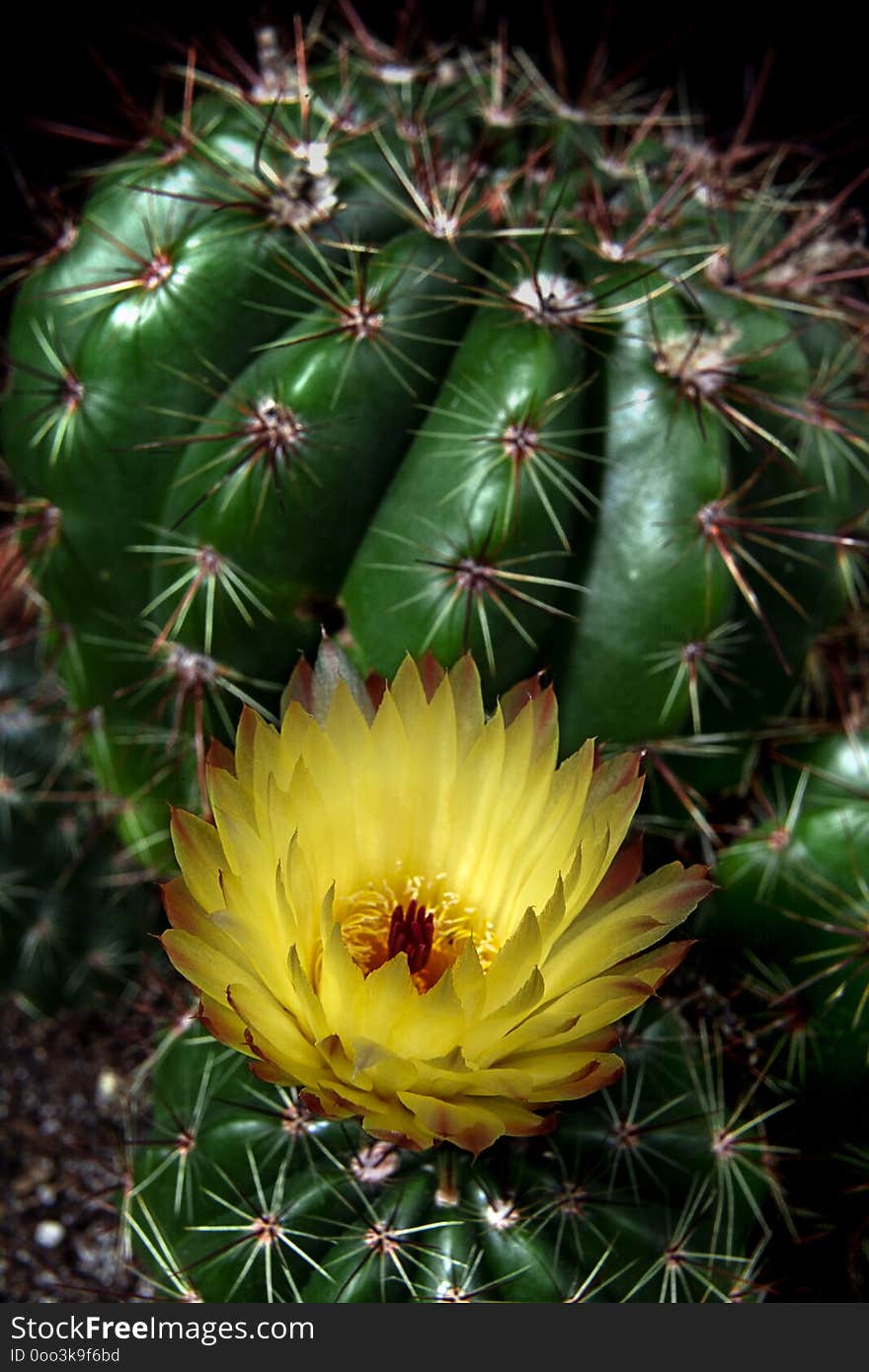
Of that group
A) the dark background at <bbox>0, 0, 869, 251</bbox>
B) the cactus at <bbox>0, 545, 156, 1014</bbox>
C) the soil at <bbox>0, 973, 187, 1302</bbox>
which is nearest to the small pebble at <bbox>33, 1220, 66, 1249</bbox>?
the soil at <bbox>0, 973, 187, 1302</bbox>

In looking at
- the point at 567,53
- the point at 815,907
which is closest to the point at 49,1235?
the point at 815,907

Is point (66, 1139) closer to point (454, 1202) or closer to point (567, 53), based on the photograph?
point (454, 1202)

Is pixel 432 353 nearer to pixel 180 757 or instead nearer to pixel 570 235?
pixel 570 235

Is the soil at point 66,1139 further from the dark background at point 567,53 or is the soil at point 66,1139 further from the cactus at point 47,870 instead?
the dark background at point 567,53

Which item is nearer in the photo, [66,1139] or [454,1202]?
[454,1202]

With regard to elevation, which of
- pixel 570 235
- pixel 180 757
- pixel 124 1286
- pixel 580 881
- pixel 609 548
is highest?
pixel 570 235

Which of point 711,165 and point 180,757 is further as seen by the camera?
point 711,165

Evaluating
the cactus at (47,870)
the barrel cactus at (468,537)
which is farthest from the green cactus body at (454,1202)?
the cactus at (47,870)

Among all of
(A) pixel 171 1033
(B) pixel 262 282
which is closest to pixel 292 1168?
(A) pixel 171 1033
